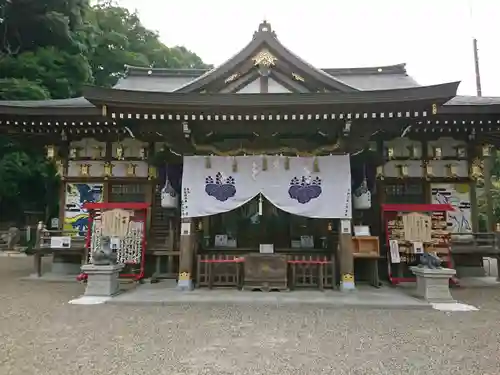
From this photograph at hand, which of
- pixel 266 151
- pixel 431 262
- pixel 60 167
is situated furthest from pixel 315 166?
pixel 60 167

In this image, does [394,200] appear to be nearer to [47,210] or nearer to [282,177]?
[282,177]

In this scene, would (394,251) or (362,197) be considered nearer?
(394,251)

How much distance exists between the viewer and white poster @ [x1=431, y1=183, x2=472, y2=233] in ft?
32.1

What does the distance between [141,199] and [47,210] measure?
547 inches

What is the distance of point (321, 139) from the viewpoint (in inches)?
342

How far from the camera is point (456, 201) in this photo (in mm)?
9828

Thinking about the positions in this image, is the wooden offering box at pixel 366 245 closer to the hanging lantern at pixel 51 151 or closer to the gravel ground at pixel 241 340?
the gravel ground at pixel 241 340

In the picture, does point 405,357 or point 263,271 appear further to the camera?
point 263,271

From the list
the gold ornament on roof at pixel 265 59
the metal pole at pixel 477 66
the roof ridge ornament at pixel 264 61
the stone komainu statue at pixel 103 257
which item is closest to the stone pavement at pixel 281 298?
the stone komainu statue at pixel 103 257

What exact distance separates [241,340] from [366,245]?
4.98m

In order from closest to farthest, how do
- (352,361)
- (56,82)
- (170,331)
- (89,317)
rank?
(352,361)
(170,331)
(89,317)
(56,82)

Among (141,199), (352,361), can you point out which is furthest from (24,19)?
(352,361)

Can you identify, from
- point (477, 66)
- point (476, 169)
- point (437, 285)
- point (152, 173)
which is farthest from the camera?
point (477, 66)

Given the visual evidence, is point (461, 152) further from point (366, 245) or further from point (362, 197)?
point (366, 245)
